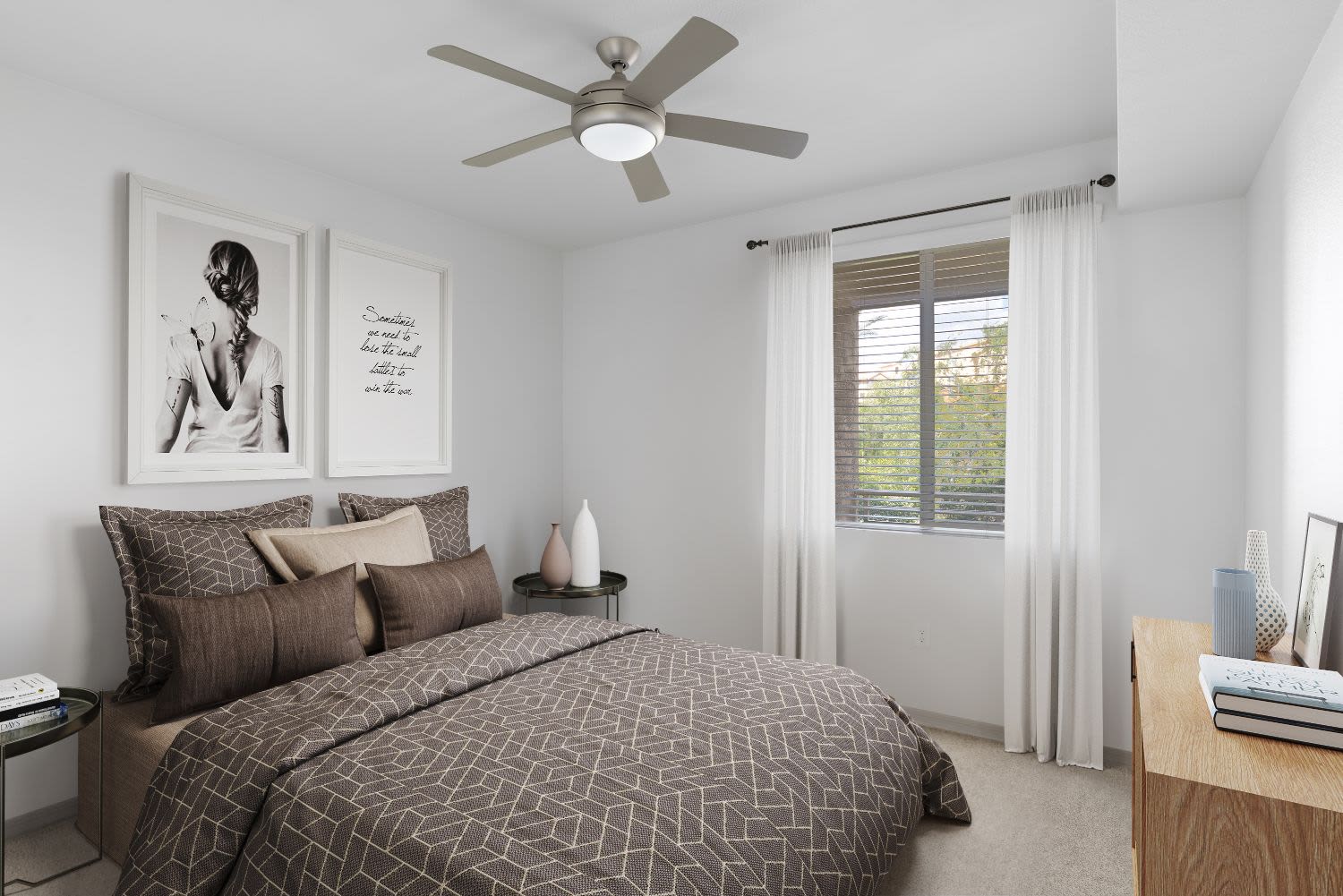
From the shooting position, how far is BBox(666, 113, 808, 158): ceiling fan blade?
2.22 metres

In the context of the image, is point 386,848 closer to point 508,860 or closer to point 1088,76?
point 508,860

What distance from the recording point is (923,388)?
348cm

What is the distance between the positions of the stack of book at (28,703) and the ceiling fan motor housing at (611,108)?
2.34m

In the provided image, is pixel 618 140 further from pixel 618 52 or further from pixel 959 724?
pixel 959 724

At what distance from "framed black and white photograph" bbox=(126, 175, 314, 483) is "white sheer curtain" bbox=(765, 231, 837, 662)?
2249mm

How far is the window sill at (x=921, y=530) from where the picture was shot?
10.9ft

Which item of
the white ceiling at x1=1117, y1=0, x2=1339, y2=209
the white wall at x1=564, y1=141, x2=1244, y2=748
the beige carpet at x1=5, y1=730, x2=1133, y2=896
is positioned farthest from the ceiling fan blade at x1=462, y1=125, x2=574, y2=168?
the beige carpet at x1=5, y1=730, x2=1133, y2=896

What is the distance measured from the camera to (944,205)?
3.35m

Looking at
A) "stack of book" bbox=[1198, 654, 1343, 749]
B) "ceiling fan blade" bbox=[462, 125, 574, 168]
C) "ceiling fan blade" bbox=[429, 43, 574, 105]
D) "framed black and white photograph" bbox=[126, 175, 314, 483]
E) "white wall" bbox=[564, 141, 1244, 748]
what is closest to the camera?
"stack of book" bbox=[1198, 654, 1343, 749]

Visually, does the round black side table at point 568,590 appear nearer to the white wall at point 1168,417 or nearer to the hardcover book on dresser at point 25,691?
the hardcover book on dresser at point 25,691

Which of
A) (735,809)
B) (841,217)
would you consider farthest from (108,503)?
(841,217)

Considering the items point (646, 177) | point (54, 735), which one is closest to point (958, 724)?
point (646, 177)

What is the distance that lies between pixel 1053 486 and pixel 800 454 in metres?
1.15

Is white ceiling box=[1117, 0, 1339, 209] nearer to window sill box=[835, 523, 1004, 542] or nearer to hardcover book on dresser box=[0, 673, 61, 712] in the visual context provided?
window sill box=[835, 523, 1004, 542]
